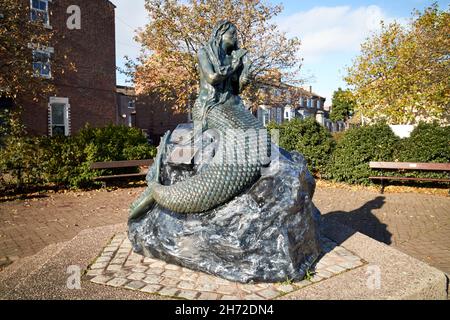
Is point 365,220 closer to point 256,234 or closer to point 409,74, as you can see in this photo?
point 256,234

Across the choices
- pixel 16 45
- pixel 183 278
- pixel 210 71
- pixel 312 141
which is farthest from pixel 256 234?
pixel 16 45

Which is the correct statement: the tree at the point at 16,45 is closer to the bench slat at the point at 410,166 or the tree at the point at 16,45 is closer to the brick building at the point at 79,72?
the brick building at the point at 79,72

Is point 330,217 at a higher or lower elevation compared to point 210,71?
lower

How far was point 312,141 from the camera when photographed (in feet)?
39.8

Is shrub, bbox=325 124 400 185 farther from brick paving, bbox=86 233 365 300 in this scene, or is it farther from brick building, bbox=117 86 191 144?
brick building, bbox=117 86 191 144

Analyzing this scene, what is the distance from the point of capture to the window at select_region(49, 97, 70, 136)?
18.5 m

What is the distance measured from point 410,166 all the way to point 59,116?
1818cm

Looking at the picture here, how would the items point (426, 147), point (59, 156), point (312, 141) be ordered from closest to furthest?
1. point (59, 156)
2. point (426, 147)
3. point (312, 141)

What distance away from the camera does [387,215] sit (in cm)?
749

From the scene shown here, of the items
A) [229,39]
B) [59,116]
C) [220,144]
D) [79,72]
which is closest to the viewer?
[220,144]

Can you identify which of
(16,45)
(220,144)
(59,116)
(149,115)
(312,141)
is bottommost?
(220,144)

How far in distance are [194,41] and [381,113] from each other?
10.2 metres

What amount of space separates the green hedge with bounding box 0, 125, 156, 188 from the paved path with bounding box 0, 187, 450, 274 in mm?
713

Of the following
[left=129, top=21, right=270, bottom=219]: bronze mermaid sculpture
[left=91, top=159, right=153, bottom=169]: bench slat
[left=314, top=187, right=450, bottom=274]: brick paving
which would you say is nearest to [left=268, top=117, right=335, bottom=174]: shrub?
[left=314, top=187, right=450, bottom=274]: brick paving
